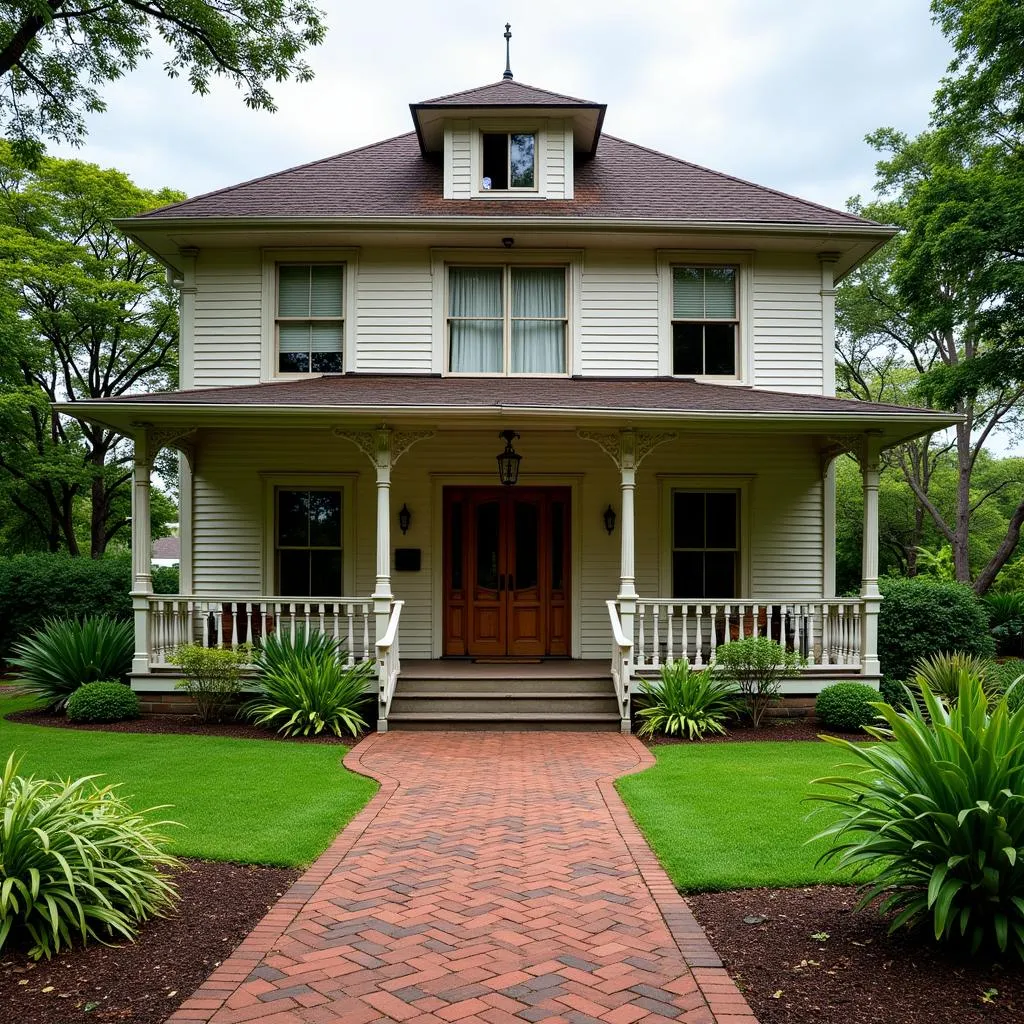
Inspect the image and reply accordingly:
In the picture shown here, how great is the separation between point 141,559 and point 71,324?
52.3 ft

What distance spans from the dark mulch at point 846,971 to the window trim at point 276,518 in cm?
866

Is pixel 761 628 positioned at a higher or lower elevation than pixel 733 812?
higher

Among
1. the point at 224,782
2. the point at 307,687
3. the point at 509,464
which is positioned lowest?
the point at 224,782

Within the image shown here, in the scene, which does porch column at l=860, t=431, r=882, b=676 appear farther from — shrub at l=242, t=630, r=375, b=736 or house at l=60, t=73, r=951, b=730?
shrub at l=242, t=630, r=375, b=736

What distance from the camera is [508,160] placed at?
13.1 meters

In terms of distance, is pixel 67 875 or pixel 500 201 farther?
pixel 500 201

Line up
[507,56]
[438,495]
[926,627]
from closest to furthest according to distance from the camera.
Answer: [926,627]
[438,495]
[507,56]

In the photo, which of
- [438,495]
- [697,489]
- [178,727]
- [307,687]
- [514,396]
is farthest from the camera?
[697,489]

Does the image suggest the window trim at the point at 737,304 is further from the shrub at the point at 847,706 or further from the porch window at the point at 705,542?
the shrub at the point at 847,706

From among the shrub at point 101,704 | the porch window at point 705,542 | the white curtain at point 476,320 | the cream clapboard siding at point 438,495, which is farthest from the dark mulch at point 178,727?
the white curtain at point 476,320

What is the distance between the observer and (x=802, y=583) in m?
12.5

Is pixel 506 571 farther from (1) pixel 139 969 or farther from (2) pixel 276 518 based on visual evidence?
(1) pixel 139 969

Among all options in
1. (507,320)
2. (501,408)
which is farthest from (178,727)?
(507,320)

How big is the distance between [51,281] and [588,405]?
18.9 m
